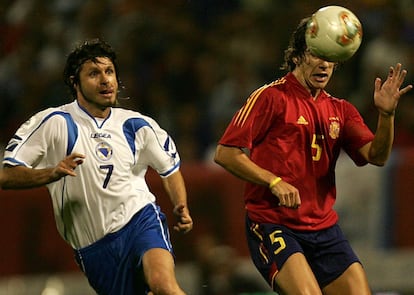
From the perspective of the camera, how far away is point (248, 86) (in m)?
13.1

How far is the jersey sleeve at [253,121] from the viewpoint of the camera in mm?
7680

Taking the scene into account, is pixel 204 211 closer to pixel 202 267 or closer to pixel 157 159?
pixel 202 267

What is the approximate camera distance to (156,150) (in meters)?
8.17

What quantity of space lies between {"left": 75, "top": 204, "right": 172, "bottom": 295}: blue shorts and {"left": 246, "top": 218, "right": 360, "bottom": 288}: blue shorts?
0.59 meters

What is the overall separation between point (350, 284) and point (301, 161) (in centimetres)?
82

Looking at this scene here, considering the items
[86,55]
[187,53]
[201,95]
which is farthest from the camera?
[187,53]

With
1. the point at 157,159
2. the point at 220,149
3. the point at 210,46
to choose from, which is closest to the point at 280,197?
the point at 220,149

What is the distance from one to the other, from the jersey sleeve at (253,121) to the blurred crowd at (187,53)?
15.3 feet

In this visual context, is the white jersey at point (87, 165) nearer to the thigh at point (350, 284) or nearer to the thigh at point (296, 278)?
the thigh at point (296, 278)

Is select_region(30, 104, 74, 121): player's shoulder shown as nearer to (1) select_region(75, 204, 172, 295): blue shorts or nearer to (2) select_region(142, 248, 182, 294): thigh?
(1) select_region(75, 204, 172, 295): blue shorts

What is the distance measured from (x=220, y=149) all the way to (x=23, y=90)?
7239mm

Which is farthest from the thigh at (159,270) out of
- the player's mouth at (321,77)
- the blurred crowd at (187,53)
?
the blurred crowd at (187,53)

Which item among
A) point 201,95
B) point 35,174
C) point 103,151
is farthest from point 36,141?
point 201,95

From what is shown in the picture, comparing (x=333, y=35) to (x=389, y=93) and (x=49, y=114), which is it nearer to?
(x=389, y=93)
